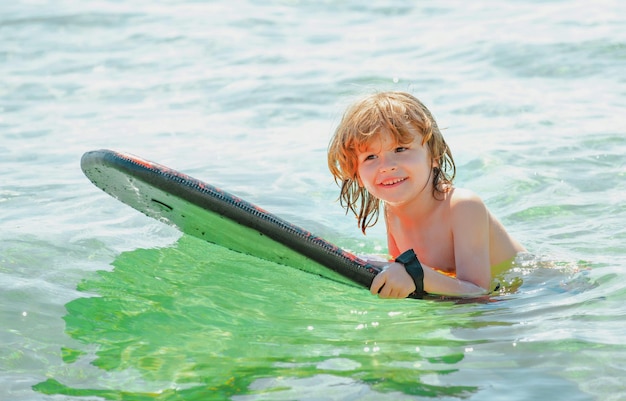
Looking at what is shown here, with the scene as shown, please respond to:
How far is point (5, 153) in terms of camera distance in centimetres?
751

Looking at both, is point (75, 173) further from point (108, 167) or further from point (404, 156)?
point (404, 156)

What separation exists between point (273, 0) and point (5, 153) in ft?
24.0

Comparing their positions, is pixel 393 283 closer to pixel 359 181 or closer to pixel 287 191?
pixel 359 181

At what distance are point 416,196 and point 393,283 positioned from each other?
59cm

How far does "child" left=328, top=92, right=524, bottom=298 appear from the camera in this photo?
4.26 m

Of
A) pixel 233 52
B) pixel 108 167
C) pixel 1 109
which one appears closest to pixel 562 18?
pixel 233 52

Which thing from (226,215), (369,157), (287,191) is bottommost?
(287,191)

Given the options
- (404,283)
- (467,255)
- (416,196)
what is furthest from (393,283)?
(416,196)

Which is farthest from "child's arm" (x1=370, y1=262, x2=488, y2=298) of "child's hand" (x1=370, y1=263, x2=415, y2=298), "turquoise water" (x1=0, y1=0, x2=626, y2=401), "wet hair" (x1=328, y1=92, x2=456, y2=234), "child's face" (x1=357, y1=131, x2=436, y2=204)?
"wet hair" (x1=328, y1=92, x2=456, y2=234)

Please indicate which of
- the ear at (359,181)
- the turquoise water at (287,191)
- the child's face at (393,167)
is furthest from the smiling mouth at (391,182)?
the turquoise water at (287,191)

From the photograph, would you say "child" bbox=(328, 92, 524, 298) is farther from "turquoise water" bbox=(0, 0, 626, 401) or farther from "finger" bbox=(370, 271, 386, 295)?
"turquoise water" bbox=(0, 0, 626, 401)

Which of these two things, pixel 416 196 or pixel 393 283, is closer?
pixel 393 283

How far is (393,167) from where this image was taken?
14.3ft

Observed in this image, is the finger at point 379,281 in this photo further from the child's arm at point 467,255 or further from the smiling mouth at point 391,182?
the smiling mouth at point 391,182
